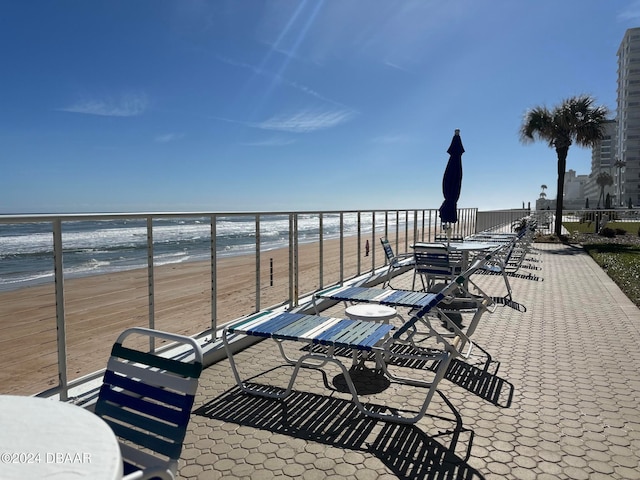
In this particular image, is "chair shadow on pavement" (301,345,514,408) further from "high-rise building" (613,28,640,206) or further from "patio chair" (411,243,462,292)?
"high-rise building" (613,28,640,206)

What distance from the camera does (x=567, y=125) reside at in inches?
741

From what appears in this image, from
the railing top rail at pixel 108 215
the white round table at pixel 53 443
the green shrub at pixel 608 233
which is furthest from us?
the green shrub at pixel 608 233

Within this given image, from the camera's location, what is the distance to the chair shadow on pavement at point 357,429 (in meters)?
2.30

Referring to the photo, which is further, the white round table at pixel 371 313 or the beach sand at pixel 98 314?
the beach sand at pixel 98 314

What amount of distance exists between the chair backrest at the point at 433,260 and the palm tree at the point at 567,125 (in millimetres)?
14681

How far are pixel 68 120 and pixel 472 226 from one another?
158ft

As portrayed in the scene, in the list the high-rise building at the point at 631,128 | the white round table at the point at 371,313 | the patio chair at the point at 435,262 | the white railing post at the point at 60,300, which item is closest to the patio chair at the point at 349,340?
the white round table at the point at 371,313

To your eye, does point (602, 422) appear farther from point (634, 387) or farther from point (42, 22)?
point (42, 22)

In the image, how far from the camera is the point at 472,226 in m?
18.1

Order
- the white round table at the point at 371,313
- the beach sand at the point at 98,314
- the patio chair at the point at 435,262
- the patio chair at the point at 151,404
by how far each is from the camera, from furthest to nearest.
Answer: the patio chair at the point at 435,262
the beach sand at the point at 98,314
the white round table at the point at 371,313
the patio chair at the point at 151,404

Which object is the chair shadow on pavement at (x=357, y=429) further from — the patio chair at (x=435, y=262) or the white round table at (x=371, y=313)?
the patio chair at (x=435, y=262)

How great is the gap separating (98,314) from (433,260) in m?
6.35

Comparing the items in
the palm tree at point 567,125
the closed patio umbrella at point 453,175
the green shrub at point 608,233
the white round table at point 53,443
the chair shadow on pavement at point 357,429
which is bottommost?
the chair shadow on pavement at point 357,429

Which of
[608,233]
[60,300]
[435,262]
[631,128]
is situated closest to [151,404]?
[60,300]
